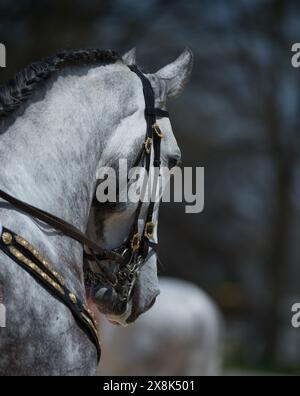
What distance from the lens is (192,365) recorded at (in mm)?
11078

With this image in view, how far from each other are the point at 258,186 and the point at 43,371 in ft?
68.6

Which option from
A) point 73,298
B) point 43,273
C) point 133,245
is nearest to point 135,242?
point 133,245

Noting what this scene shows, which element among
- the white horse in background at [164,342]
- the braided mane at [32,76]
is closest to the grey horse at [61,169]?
the braided mane at [32,76]

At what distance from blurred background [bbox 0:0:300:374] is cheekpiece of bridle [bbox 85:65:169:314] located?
8.82 meters

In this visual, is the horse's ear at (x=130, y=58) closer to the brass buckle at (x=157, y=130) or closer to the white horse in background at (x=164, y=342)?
the brass buckle at (x=157, y=130)

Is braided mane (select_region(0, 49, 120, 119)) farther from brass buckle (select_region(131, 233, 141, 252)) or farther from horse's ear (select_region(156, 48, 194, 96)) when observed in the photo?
brass buckle (select_region(131, 233, 141, 252))

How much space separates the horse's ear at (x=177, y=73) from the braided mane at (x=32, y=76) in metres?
0.41

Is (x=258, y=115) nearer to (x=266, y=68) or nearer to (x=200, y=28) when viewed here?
(x=266, y=68)

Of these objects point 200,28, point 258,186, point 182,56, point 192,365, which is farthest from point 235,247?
point 182,56

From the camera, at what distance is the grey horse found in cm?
313

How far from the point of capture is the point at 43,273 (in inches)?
126

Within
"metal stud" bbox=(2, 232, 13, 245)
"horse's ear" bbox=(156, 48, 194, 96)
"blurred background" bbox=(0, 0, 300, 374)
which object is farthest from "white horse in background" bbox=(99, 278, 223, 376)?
"metal stud" bbox=(2, 232, 13, 245)

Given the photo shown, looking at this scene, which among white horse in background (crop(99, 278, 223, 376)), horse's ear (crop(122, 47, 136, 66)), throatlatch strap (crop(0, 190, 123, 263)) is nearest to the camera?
throatlatch strap (crop(0, 190, 123, 263))

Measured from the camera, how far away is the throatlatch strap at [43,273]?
3.13 meters
